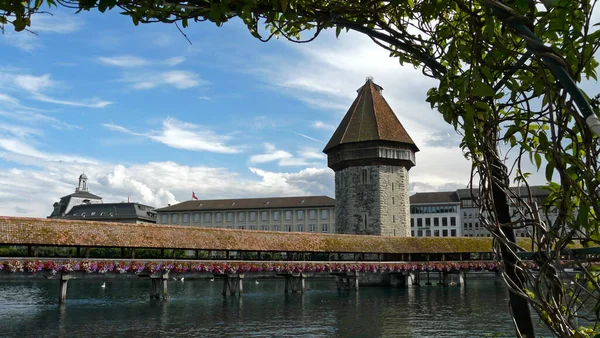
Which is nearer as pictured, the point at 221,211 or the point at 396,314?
the point at 396,314

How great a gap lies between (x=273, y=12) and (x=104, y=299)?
88.3ft

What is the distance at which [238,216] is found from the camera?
73938 mm

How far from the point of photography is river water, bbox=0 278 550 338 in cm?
1513

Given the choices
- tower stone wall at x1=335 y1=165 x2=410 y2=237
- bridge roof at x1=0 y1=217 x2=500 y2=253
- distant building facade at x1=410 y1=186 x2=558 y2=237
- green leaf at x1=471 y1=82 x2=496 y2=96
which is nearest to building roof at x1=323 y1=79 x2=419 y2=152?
tower stone wall at x1=335 y1=165 x2=410 y2=237

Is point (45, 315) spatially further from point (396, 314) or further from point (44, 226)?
point (396, 314)

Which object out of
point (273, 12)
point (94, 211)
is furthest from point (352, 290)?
point (94, 211)

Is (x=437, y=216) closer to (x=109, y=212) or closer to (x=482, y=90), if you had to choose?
(x=109, y=212)

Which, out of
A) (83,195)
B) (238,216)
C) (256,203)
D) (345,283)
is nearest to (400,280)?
(345,283)

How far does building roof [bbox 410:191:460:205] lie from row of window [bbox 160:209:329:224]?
15197 mm

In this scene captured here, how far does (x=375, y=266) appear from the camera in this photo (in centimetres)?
3148

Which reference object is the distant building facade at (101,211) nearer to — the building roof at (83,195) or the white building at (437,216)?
the building roof at (83,195)

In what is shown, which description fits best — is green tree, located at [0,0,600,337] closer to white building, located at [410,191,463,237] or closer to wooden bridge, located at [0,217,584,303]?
wooden bridge, located at [0,217,584,303]

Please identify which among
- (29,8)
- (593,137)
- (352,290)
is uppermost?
(29,8)

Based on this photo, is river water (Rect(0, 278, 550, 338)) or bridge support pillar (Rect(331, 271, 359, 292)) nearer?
river water (Rect(0, 278, 550, 338))
